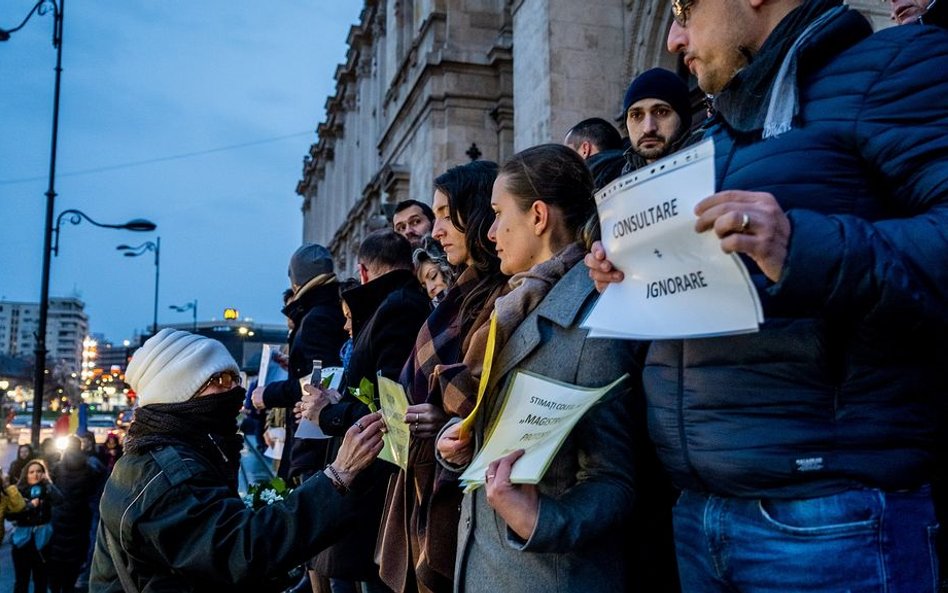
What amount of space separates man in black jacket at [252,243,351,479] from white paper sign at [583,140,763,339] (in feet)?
12.9

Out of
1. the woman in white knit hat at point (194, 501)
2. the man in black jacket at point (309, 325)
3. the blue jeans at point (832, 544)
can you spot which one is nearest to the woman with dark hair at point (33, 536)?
the man in black jacket at point (309, 325)

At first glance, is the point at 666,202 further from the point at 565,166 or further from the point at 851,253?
the point at 565,166

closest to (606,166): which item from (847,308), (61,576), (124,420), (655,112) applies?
(655,112)

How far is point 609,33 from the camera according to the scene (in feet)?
38.2

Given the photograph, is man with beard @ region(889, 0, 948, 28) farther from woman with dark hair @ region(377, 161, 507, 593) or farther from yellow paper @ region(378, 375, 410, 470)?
yellow paper @ region(378, 375, 410, 470)

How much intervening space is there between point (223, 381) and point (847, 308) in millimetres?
2559

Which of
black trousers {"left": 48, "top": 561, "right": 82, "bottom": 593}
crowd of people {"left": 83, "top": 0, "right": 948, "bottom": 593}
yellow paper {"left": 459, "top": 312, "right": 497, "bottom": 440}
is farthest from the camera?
black trousers {"left": 48, "top": 561, "right": 82, "bottom": 593}

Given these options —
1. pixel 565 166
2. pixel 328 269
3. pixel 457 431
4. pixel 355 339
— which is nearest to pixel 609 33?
pixel 328 269

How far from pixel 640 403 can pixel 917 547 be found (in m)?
0.92

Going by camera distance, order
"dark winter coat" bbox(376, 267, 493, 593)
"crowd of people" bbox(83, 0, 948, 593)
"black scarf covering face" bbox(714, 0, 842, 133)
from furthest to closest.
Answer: "dark winter coat" bbox(376, 267, 493, 593)
"black scarf covering face" bbox(714, 0, 842, 133)
"crowd of people" bbox(83, 0, 948, 593)

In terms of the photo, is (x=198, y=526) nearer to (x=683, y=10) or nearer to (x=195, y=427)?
(x=195, y=427)

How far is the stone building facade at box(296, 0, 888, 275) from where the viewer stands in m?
11.4

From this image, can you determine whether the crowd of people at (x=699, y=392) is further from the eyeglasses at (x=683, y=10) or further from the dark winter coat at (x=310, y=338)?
the dark winter coat at (x=310, y=338)

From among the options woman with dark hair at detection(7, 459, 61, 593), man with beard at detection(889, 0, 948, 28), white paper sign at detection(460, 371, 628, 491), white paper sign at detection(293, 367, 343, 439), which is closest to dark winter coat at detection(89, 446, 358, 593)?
white paper sign at detection(460, 371, 628, 491)
